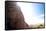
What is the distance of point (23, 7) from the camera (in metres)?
1.72

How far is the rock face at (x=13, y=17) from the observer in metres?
1.69

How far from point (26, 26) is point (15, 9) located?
432 millimetres

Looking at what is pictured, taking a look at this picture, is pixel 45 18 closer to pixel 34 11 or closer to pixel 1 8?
pixel 34 11

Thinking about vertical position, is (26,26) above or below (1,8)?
below

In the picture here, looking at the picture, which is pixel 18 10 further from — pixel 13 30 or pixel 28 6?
pixel 13 30

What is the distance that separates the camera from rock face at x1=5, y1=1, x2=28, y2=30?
1.69m

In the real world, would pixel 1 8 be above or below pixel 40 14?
above

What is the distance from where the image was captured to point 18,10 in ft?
5.63

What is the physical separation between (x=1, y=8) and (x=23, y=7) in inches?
17.9

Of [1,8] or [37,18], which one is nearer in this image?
[1,8]

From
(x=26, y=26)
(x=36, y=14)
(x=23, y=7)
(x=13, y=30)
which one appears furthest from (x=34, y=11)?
(x=13, y=30)

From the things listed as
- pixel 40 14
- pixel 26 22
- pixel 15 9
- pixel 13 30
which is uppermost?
pixel 15 9

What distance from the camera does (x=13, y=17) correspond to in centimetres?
171

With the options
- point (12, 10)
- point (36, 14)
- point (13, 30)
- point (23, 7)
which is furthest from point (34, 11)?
point (13, 30)
